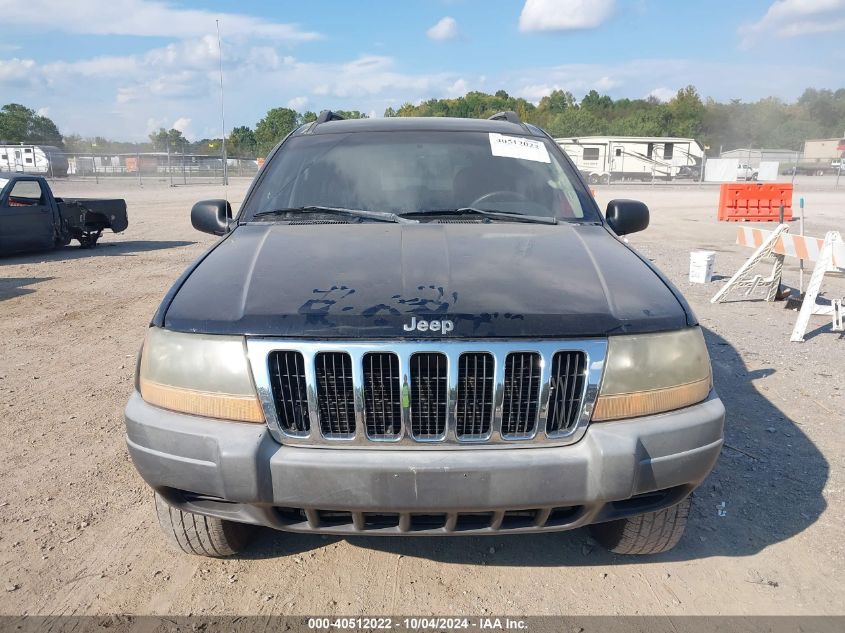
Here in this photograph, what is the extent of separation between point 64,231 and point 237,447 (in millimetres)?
12153

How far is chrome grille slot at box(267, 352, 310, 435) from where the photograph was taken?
2166mm

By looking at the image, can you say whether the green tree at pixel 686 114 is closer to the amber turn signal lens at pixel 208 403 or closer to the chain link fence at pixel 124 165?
the chain link fence at pixel 124 165

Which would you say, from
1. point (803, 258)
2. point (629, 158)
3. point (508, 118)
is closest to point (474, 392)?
point (508, 118)

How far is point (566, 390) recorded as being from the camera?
7.24 feet

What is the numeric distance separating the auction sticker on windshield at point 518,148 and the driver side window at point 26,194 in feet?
35.1

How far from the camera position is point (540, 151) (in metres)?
3.78

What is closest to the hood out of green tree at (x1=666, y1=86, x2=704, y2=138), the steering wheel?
the steering wheel

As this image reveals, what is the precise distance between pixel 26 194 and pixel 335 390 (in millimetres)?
12007

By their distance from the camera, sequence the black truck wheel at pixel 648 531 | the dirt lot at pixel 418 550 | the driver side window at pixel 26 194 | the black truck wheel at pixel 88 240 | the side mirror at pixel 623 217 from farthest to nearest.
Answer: the black truck wheel at pixel 88 240
the driver side window at pixel 26 194
the side mirror at pixel 623 217
the black truck wheel at pixel 648 531
the dirt lot at pixel 418 550

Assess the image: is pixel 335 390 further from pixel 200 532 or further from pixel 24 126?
pixel 24 126

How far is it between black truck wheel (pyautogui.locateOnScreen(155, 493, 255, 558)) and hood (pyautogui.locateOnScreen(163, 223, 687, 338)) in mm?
822

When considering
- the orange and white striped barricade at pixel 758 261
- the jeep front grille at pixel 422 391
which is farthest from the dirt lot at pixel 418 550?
the orange and white striped barricade at pixel 758 261

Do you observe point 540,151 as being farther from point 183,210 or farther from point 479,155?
point 183,210

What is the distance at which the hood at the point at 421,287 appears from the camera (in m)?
2.17
